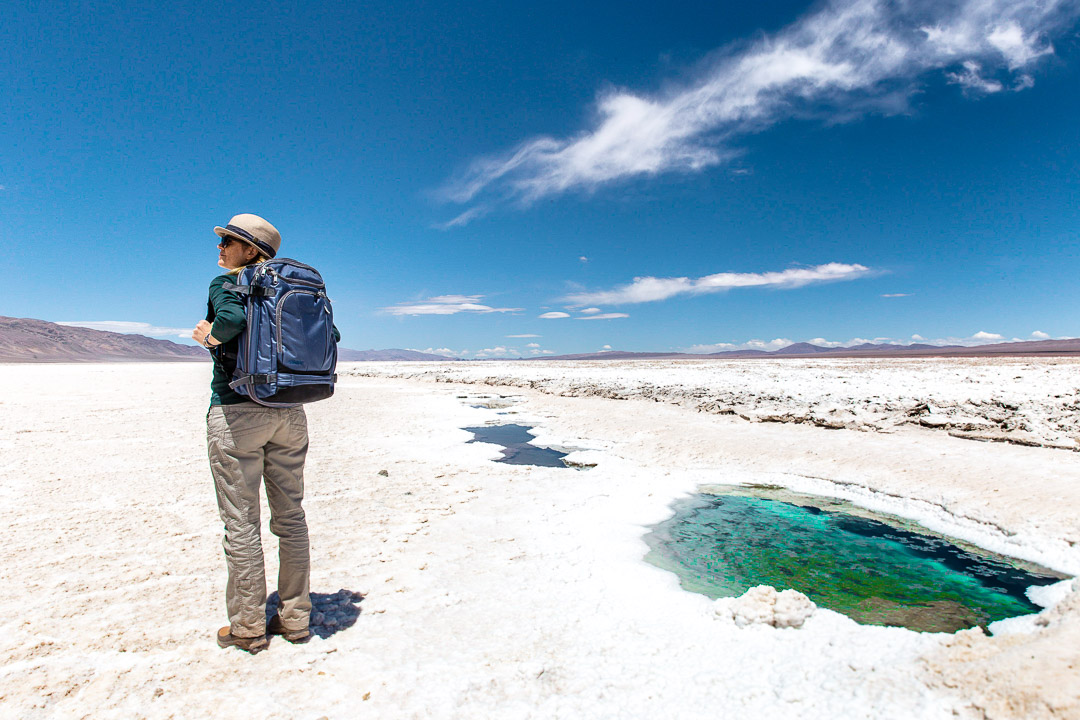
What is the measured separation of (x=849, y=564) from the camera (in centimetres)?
459

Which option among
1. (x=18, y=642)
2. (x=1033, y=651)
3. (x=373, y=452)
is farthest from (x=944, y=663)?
(x=373, y=452)

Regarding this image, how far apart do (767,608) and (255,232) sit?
13.5ft

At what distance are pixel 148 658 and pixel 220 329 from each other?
6.66 feet

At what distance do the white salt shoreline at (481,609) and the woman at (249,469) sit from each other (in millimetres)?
241

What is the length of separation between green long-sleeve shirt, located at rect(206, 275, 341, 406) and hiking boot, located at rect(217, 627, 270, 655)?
4.70ft

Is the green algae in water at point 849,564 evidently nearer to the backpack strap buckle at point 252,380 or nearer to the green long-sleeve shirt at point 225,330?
the backpack strap buckle at point 252,380

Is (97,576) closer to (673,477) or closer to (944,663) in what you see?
(944,663)

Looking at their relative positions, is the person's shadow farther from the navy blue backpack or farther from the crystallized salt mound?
the crystallized salt mound

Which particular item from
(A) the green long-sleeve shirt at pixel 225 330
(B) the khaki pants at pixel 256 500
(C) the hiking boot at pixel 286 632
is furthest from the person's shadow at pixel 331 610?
(A) the green long-sleeve shirt at pixel 225 330

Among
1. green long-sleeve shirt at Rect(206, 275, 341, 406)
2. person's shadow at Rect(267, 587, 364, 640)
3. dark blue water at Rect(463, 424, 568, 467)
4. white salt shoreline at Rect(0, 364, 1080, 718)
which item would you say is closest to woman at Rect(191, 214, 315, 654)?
green long-sleeve shirt at Rect(206, 275, 341, 406)

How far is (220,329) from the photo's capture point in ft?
8.32

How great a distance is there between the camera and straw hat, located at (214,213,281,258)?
112 inches

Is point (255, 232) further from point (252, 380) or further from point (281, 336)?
point (252, 380)

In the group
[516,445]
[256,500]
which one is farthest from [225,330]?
[516,445]
